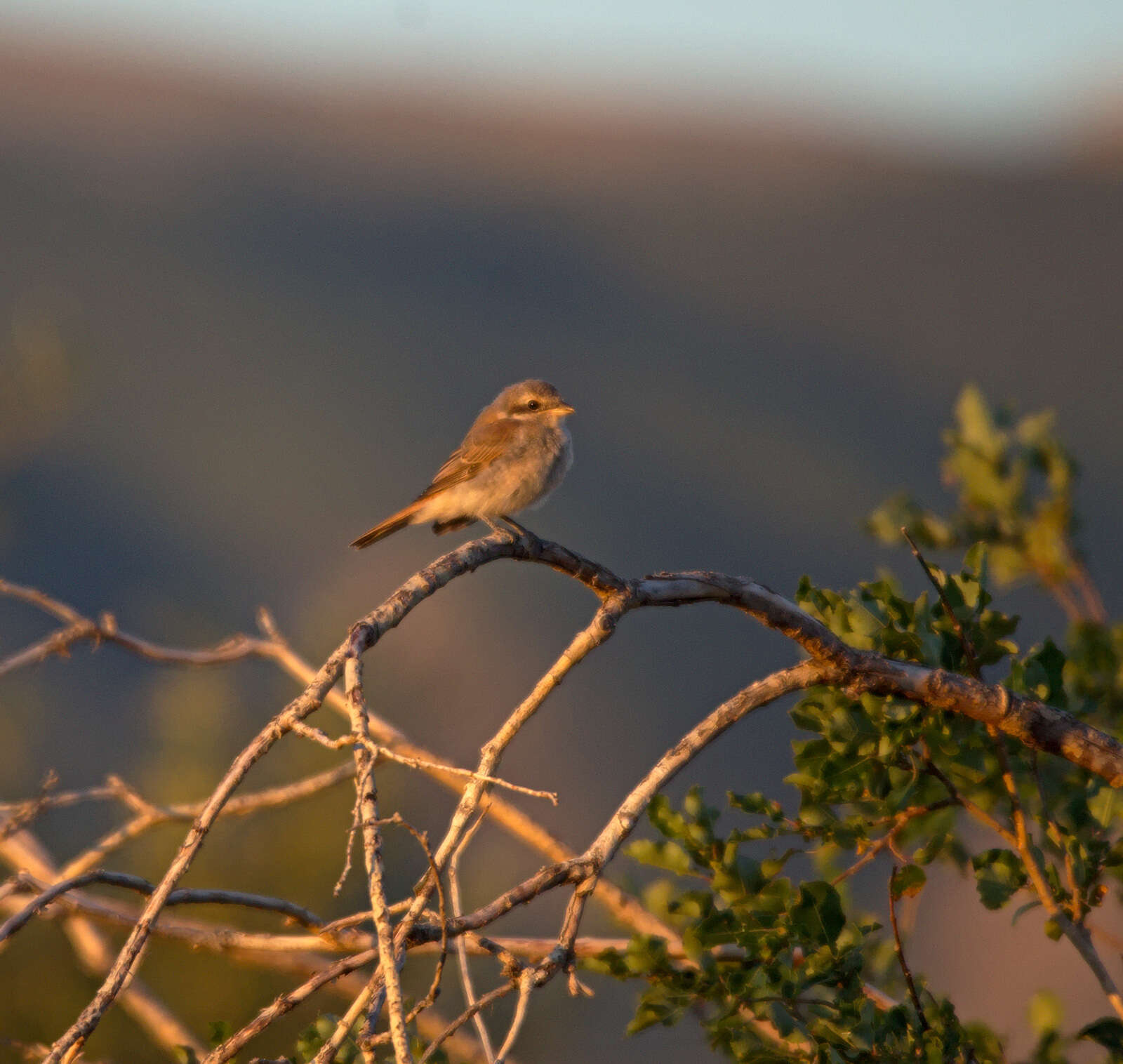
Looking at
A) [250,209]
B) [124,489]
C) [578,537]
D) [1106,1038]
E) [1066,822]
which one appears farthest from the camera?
[250,209]

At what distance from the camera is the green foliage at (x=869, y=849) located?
3168mm

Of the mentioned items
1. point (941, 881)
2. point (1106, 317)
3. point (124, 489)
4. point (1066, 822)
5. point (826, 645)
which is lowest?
point (1066, 822)

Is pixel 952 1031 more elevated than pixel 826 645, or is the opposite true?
pixel 826 645

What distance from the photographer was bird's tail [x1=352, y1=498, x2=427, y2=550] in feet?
18.9

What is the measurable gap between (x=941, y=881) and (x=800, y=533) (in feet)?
57.5

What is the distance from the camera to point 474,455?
21.5 ft

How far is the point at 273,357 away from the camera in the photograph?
49.2 metres

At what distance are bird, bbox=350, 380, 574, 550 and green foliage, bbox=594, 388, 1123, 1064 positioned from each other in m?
2.57

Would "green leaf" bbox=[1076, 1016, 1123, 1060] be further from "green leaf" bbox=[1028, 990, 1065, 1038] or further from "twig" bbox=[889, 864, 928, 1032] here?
"green leaf" bbox=[1028, 990, 1065, 1038]

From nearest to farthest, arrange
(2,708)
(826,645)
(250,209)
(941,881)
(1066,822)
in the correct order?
(826,645), (1066,822), (2,708), (941,881), (250,209)

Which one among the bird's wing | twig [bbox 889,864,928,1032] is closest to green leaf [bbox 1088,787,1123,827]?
twig [bbox 889,864,928,1032]

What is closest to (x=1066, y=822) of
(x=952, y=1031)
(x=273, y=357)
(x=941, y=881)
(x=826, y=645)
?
(x=952, y=1031)

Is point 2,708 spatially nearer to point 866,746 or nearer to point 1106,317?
point 866,746

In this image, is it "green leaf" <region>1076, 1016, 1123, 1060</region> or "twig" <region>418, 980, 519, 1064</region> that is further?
"green leaf" <region>1076, 1016, 1123, 1060</region>
